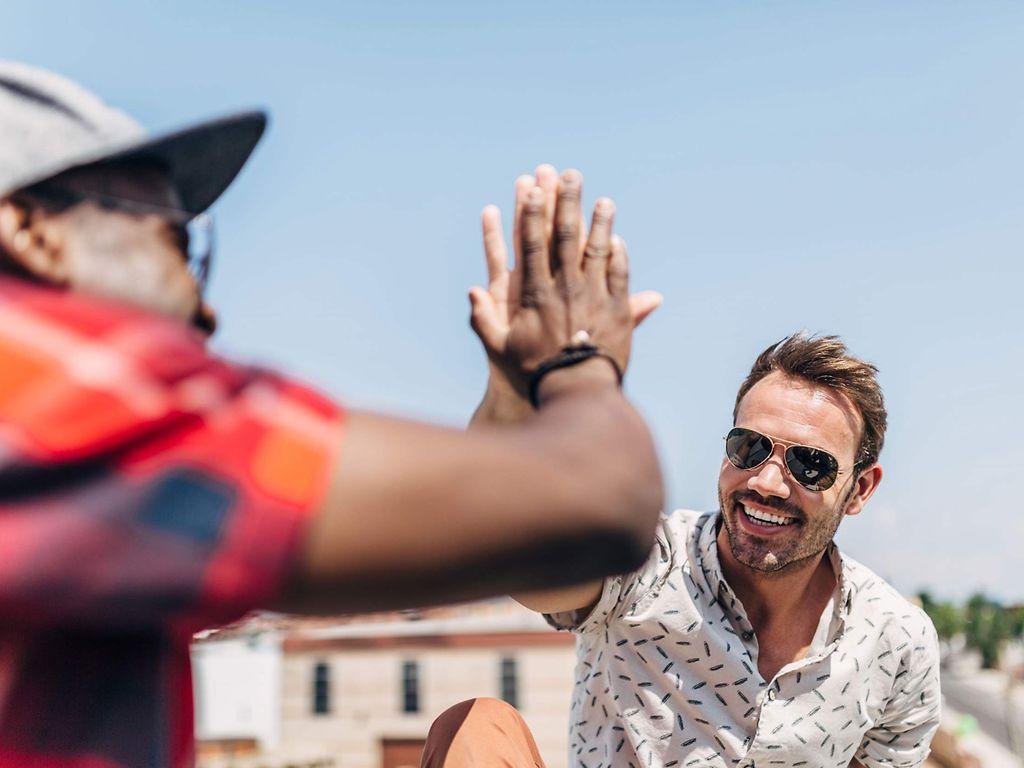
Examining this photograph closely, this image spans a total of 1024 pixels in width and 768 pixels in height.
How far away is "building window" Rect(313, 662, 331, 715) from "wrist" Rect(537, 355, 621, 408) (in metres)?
41.2

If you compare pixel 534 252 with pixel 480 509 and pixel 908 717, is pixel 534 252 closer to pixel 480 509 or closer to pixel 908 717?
pixel 480 509

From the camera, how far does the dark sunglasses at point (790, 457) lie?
3539 millimetres

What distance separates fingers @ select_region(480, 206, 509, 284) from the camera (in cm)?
157

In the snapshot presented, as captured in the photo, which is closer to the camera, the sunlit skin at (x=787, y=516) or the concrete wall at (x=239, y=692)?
the sunlit skin at (x=787, y=516)

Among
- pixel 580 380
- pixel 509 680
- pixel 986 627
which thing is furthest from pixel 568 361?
pixel 986 627

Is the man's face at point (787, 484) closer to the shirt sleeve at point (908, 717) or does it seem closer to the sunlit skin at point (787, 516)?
the sunlit skin at point (787, 516)

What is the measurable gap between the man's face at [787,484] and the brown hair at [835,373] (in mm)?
36

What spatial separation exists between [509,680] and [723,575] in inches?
1385

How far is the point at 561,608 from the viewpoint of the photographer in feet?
9.92

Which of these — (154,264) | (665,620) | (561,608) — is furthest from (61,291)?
(665,620)

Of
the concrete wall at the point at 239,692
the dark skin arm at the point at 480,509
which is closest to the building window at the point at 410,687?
the concrete wall at the point at 239,692

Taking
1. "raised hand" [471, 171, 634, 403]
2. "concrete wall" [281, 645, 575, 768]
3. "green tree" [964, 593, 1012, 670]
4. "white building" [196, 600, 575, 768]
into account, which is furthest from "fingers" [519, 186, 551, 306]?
"green tree" [964, 593, 1012, 670]

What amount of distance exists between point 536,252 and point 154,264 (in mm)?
511

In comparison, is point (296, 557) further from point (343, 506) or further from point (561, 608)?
point (561, 608)
